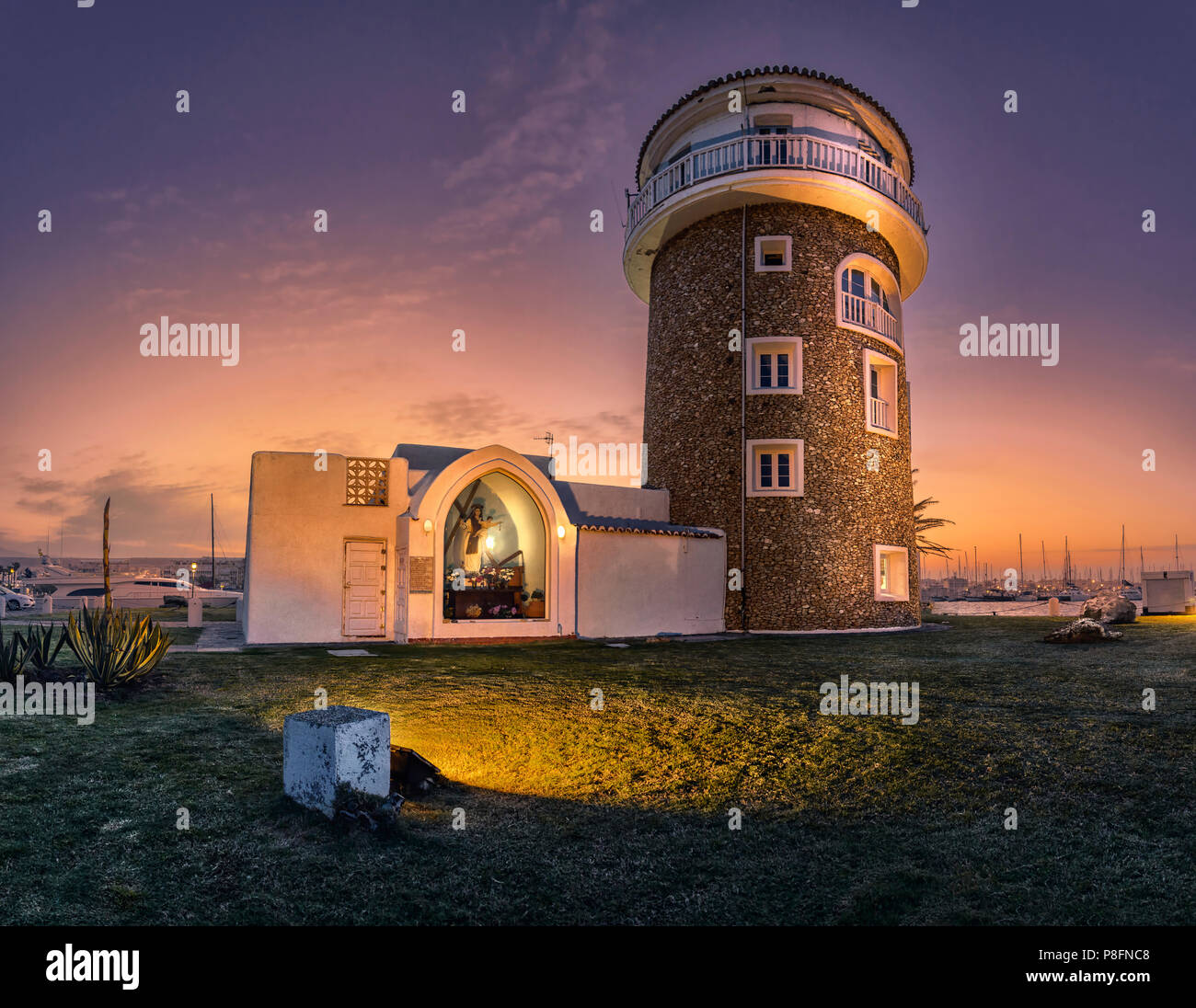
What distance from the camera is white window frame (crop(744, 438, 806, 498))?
18.8 m

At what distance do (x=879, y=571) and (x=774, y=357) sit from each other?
660 cm

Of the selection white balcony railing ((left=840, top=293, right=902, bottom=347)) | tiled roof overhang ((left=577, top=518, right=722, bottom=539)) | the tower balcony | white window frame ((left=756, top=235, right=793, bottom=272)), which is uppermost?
the tower balcony

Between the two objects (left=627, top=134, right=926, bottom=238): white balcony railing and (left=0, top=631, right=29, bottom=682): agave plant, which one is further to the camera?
(left=627, top=134, right=926, bottom=238): white balcony railing

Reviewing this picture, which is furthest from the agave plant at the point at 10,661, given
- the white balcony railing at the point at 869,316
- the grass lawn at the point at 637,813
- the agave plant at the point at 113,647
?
the white balcony railing at the point at 869,316

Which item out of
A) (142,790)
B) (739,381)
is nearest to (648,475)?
(739,381)

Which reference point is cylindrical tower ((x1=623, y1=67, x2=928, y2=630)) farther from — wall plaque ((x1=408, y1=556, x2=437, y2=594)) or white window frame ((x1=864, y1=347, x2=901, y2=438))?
wall plaque ((x1=408, y1=556, x2=437, y2=594))

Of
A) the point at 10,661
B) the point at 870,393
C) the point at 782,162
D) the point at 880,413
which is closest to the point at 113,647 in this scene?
the point at 10,661

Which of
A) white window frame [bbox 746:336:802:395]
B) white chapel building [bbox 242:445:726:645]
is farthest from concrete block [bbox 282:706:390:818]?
white window frame [bbox 746:336:802:395]

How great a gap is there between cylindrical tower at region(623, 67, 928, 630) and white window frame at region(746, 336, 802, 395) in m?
0.04

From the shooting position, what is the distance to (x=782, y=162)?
18.5 metres

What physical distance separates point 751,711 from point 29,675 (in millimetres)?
8731

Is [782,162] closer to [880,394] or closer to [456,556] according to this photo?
[880,394]
